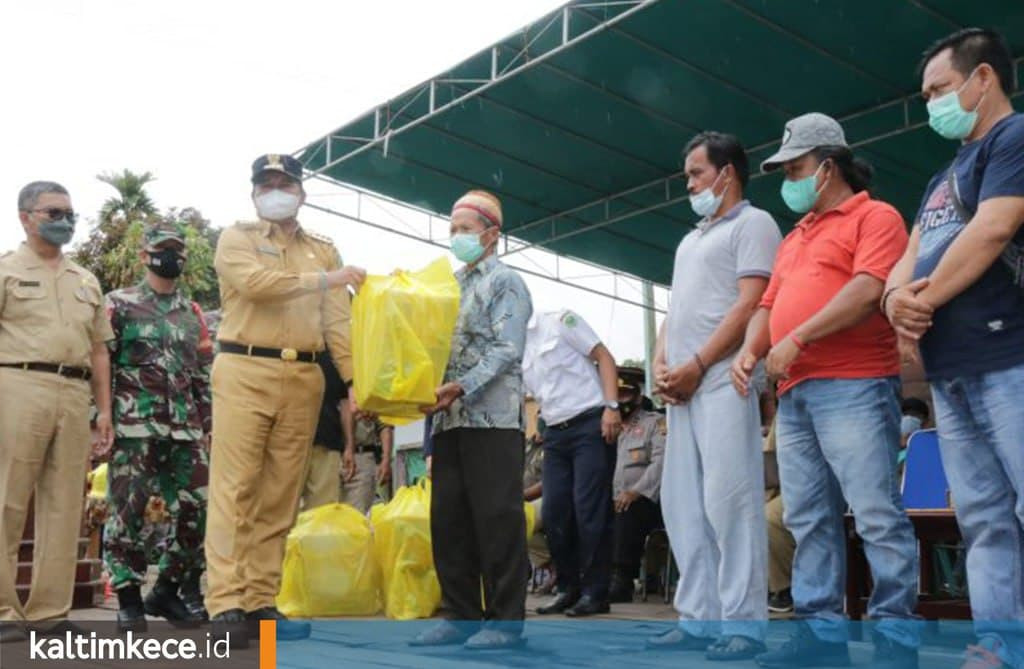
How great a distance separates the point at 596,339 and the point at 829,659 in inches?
113

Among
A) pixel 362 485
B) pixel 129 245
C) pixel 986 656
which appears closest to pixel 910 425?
pixel 362 485

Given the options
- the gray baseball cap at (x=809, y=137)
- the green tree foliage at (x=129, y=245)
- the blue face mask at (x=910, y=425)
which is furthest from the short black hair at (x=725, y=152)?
the green tree foliage at (x=129, y=245)

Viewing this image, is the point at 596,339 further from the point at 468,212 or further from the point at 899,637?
the point at 899,637

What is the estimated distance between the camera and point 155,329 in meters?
4.99

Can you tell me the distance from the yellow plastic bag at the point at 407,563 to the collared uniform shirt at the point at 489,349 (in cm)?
138

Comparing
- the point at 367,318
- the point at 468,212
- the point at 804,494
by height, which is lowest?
the point at 804,494

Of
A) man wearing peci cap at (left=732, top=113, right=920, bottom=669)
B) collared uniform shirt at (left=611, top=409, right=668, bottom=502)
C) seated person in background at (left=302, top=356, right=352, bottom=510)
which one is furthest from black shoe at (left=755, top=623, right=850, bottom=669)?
seated person in background at (left=302, top=356, right=352, bottom=510)

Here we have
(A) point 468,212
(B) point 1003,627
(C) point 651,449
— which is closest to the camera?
(B) point 1003,627

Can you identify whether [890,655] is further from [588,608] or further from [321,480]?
[321,480]

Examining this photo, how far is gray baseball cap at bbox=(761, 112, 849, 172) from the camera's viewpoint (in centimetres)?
367

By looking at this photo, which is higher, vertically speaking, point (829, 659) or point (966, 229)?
point (966, 229)

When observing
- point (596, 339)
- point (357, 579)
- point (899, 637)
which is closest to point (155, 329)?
point (357, 579)

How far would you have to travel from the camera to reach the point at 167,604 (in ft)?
16.6

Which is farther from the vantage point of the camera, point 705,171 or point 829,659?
point 705,171
